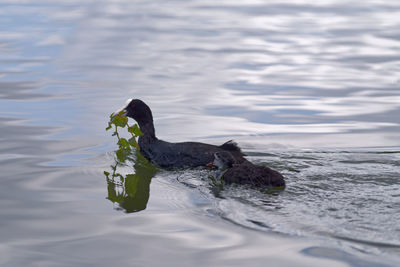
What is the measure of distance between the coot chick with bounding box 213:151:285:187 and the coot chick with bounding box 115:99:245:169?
33 cm

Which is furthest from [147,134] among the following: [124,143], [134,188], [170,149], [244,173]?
[244,173]

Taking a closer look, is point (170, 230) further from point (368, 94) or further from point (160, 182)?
point (368, 94)

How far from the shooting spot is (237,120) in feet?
41.5

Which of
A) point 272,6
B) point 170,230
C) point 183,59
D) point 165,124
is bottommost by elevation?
point 170,230

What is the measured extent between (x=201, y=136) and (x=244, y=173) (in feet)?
9.76

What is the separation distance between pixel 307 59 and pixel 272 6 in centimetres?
1178

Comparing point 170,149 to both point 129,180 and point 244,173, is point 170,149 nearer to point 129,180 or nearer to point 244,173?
point 129,180

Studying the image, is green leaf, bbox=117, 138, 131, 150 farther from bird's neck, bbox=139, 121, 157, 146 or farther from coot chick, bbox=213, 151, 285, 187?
coot chick, bbox=213, 151, 285, 187

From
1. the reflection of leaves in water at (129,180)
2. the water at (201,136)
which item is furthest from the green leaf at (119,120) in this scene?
the water at (201,136)

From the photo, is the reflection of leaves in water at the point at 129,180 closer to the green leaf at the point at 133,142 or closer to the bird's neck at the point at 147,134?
the green leaf at the point at 133,142

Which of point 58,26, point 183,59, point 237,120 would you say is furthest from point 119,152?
point 58,26

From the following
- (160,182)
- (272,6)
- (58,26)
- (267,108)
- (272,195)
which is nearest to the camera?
(272,195)

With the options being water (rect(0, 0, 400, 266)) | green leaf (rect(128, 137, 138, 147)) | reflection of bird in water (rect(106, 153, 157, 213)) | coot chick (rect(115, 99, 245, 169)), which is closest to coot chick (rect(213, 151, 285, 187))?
water (rect(0, 0, 400, 266))

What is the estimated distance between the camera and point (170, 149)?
10.0 meters
